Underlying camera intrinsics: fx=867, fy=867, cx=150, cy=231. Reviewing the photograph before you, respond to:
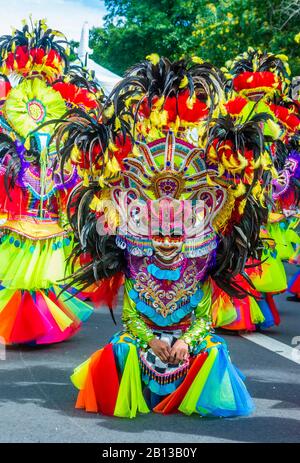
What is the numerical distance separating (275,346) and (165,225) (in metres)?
2.67

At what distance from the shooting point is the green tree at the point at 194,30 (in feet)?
59.3

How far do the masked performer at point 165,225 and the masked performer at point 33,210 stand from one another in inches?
71.3

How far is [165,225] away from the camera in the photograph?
5.06m

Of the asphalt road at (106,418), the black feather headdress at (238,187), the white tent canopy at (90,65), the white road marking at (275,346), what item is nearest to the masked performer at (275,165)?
the white road marking at (275,346)

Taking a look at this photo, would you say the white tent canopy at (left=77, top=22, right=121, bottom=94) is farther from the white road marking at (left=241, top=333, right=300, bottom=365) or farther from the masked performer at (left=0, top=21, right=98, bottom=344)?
the white road marking at (left=241, top=333, right=300, bottom=365)

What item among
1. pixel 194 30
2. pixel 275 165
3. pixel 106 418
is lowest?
pixel 106 418

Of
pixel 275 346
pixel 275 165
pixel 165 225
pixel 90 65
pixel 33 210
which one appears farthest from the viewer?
pixel 90 65

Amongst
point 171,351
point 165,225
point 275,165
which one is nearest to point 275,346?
point 275,165

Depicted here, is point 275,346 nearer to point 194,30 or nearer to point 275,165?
point 275,165

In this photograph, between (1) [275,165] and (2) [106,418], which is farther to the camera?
(1) [275,165]

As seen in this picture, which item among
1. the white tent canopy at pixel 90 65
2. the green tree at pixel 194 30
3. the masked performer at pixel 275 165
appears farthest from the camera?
the green tree at pixel 194 30

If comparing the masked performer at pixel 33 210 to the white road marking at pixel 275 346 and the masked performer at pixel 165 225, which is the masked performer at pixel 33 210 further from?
the masked performer at pixel 165 225

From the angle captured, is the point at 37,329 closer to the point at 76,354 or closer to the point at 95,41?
the point at 76,354
